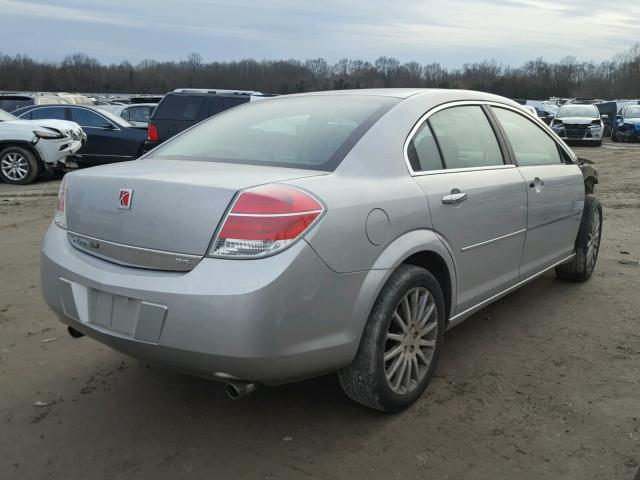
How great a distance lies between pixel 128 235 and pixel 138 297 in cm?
29

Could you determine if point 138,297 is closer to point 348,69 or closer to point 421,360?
point 421,360

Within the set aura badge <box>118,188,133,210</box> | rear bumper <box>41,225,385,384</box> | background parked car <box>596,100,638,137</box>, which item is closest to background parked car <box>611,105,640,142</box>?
background parked car <box>596,100,638,137</box>

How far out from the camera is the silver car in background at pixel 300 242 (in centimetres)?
245

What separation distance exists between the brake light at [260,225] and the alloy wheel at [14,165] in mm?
10896

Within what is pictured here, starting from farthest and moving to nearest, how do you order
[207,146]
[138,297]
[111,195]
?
[207,146] → [111,195] → [138,297]

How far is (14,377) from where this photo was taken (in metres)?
3.50

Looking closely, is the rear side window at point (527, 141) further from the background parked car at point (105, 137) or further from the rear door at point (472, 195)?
the background parked car at point (105, 137)

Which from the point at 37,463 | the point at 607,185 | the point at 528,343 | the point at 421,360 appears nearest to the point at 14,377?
the point at 37,463

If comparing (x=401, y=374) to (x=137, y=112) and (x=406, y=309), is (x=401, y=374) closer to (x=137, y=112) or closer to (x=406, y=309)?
(x=406, y=309)

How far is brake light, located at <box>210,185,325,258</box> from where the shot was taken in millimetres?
Answer: 2441

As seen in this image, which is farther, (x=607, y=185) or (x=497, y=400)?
(x=607, y=185)

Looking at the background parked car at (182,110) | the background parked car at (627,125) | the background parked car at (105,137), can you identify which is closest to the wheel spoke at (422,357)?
the background parked car at (182,110)

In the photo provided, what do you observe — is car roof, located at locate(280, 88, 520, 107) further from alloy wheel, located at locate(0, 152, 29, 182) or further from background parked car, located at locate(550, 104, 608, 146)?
background parked car, located at locate(550, 104, 608, 146)

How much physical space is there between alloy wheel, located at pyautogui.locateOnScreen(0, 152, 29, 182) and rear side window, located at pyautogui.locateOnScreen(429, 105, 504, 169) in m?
10.4
